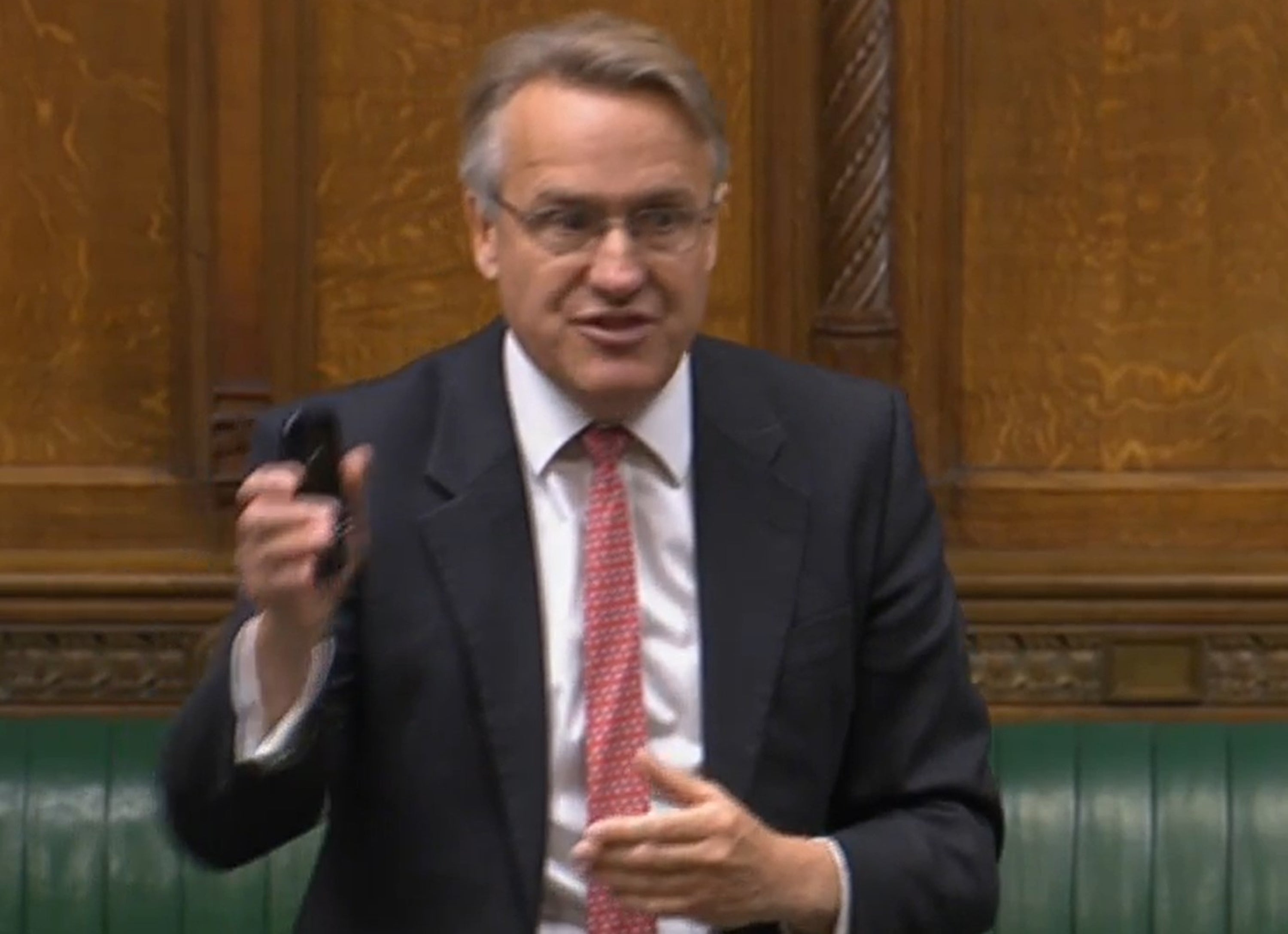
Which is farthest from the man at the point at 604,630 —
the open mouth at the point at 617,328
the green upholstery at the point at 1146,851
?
the green upholstery at the point at 1146,851

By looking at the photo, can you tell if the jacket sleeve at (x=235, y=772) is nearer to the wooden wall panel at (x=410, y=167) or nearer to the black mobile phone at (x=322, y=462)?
the black mobile phone at (x=322, y=462)

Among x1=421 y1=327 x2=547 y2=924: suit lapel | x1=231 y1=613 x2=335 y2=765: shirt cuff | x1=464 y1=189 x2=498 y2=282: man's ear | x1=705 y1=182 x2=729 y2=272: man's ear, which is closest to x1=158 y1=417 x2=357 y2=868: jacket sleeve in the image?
x1=231 y1=613 x2=335 y2=765: shirt cuff

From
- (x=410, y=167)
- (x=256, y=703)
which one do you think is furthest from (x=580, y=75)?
(x=410, y=167)

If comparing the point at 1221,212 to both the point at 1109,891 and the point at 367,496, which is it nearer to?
the point at 1109,891

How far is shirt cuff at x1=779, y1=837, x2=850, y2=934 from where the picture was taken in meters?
1.98

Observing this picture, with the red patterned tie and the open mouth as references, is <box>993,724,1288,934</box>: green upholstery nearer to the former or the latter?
the red patterned tie

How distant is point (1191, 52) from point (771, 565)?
1.56m

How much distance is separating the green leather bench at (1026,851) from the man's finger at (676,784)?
51.8 inches

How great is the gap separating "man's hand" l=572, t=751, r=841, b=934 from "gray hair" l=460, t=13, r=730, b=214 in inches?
18.6

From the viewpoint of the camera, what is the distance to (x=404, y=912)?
202 centimetres

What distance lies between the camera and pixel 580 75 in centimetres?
198

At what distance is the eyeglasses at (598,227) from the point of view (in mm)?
1970

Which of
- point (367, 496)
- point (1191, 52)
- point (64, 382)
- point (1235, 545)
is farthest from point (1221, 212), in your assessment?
point (367, 496)

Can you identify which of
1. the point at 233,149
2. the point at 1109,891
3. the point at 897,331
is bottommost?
the point at 1109,891
